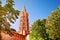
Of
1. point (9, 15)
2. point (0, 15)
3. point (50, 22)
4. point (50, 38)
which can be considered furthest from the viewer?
point (50, 38)

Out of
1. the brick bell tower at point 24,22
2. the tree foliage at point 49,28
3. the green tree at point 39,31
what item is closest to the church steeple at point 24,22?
the brick bell tower at point 24,22

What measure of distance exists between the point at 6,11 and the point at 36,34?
53.1ft

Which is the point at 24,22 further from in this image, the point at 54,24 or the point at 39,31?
the point at 54,24

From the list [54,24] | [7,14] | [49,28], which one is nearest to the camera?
[7,14]

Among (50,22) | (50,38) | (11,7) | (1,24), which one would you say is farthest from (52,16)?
(1,24)

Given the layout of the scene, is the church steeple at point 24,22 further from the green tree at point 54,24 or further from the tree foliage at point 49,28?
the green tree at point 54,24

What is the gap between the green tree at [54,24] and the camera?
29391 mm

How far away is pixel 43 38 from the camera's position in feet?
109

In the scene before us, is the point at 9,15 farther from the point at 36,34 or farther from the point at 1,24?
the point at 36,34

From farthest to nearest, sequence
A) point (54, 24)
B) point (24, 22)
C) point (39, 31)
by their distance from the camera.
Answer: point (24, 22) < point (39, 31) < point (54, 24)

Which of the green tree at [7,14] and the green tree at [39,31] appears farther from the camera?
the green tree at [39,31]

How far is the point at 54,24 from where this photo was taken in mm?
29703

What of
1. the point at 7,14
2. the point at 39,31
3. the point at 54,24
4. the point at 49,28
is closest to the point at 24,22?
the point at 39,31

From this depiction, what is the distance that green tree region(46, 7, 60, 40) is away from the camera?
29391 mm
